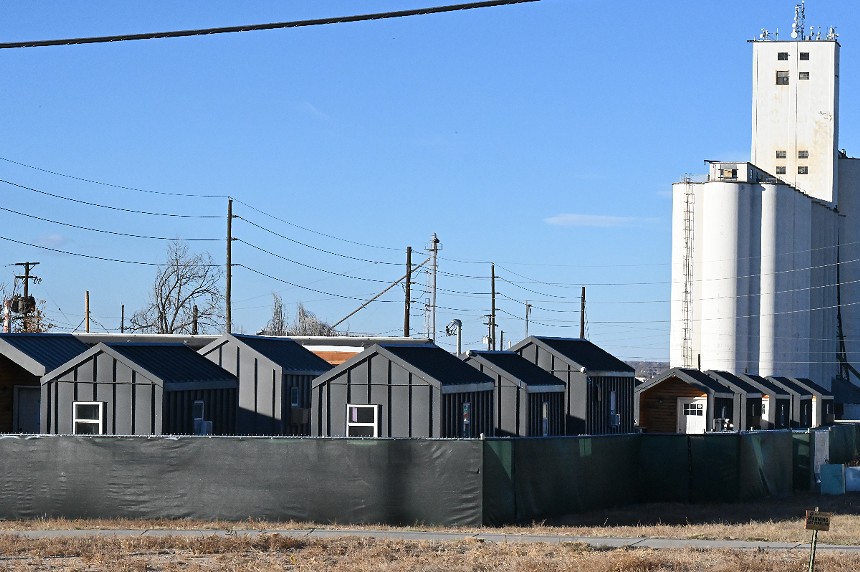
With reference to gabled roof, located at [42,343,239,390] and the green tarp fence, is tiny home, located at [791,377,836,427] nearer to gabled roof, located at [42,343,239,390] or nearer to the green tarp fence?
gabled roof, located at [42,343,239,390]

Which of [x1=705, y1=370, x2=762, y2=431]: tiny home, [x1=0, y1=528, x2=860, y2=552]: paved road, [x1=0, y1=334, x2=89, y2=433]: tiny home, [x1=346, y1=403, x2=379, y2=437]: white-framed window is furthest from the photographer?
[x1=705, y1=370, x2=762, y2=431]: tiny home

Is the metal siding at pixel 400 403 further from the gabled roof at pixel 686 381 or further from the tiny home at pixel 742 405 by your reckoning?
the tiny home at pixel 742 405

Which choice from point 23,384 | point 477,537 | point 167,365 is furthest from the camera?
point 23,384

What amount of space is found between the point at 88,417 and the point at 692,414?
115 feet

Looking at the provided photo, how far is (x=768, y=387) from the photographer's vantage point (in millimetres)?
72500

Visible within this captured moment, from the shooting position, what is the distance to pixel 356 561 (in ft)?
66.8

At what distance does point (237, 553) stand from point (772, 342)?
266 feet

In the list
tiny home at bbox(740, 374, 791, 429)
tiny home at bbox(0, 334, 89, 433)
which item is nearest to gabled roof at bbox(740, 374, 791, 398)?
tiny home at bbox(740, 374, 791, 429)

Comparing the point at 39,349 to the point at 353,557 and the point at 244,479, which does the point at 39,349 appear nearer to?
the point at 244,479

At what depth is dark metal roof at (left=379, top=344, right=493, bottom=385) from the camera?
34.3 m

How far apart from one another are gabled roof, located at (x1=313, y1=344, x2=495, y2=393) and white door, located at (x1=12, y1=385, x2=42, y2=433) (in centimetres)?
791

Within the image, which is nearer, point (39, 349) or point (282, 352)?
point (39, 349)

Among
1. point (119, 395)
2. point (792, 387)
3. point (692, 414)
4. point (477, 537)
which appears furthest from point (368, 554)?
point (792, 387)

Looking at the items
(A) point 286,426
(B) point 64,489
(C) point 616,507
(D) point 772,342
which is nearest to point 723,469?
(C) point 616,507
